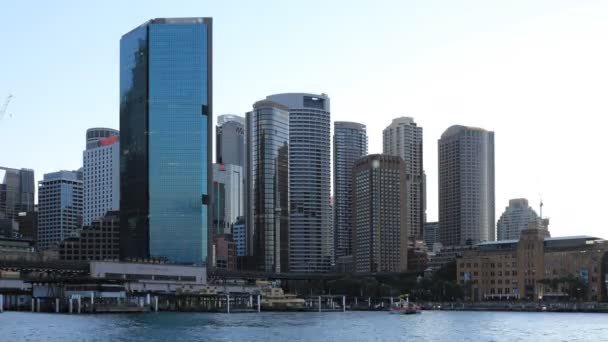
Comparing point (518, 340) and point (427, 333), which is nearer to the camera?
point (518, 340)

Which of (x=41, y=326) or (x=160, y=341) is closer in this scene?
(x=160, y=341)

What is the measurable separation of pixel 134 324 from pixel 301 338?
4196 centimetres

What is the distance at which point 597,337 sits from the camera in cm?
14388

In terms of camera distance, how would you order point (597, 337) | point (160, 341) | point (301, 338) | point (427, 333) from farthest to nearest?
point (427, 333) → point (597, 337) → point (301, 338) → point (160, 341)

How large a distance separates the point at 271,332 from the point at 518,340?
41.3 metres

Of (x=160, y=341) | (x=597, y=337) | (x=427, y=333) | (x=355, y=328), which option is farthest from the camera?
(x=355, y=328)

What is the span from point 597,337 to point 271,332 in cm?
5577

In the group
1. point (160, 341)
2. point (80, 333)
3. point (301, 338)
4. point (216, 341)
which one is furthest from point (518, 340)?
point (80, 333)

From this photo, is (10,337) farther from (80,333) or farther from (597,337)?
(597,337)

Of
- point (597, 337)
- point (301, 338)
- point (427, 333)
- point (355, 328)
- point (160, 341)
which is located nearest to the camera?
point (160, 341)

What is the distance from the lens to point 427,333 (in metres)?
155

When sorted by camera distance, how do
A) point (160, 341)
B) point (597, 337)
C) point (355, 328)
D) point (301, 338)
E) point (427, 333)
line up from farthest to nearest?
point (355, 328) < point (427, 333) < point (597, 337) < point (301, 338) < point (160, 341)

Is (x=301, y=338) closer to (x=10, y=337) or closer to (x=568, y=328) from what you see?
(x=10, y=337)

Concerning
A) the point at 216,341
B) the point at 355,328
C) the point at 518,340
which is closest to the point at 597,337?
the point at 518,340
